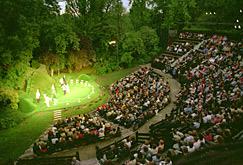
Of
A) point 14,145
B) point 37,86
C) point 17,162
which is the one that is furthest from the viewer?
point 37,86

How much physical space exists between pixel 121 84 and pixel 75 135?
15.8 m

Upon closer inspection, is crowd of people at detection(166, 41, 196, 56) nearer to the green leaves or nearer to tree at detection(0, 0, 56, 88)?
the green leaves

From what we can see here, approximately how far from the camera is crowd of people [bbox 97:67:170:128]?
2989 cm

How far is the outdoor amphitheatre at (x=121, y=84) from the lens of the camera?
2186 centimetres

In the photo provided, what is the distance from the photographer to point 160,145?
20.0 m

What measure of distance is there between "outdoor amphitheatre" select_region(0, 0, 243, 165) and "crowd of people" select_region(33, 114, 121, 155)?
0.24 feet

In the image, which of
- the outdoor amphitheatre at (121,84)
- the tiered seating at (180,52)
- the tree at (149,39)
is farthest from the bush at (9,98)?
the tree at (149,39)

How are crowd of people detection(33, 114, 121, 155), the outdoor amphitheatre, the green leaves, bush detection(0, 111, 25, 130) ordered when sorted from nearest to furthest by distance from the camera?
1. the outdoor amphitheatre
2. crowd of people detection(33, 114, 121, 155)
3. bush detection(0, 111, 25, 130)
4. the green leaves

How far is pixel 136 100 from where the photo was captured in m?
34.2

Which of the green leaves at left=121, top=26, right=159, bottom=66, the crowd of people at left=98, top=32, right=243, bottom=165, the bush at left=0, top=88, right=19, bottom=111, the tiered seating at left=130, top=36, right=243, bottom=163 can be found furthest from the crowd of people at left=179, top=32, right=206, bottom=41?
the bush at left=0, top=88, right=19, bottom=111

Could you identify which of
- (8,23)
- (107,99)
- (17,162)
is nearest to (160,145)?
(17,162)

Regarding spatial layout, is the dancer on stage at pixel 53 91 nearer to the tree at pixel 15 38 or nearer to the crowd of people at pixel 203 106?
the tree at pixel 15 38

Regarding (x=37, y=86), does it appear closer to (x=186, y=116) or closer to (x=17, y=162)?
(x=17, y=162)

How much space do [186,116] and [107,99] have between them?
1617 centimetres
